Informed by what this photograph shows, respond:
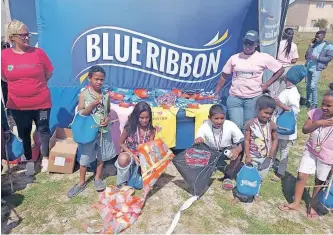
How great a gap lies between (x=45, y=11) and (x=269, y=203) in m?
3.93

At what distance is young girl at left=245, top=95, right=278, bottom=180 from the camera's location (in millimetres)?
3723

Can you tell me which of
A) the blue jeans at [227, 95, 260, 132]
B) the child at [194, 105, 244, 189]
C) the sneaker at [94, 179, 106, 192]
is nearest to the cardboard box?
the sneaker at [94, 179, 106, 192]

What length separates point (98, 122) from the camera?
364 cm

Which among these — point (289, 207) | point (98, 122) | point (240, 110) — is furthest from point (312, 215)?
point (98, 122)

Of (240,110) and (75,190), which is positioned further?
(240,110)

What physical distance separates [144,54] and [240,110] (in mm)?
1589

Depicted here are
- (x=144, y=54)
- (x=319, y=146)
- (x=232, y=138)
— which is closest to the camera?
(x=319, y=146)

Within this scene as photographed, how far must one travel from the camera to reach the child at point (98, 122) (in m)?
3.52

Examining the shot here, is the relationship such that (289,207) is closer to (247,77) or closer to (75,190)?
(247,77)

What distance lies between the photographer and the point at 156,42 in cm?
474

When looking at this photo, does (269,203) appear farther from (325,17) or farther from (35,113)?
(325,17)

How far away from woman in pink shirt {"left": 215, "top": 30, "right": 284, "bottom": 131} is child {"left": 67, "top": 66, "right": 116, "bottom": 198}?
1.75m

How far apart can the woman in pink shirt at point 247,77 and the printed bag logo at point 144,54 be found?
0.56 meters

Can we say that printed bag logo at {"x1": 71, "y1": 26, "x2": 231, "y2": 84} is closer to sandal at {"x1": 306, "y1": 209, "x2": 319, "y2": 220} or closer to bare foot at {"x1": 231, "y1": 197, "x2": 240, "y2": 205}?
bare foot at {"x1": 231, "y1": 197, "x2": 240, "y2": 205}
